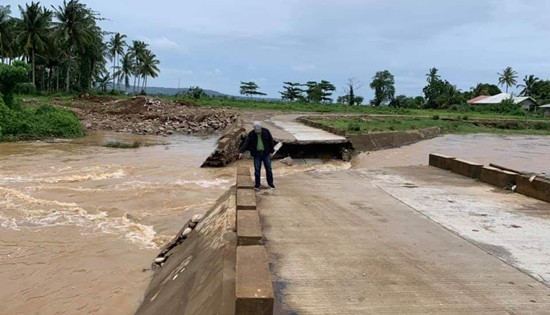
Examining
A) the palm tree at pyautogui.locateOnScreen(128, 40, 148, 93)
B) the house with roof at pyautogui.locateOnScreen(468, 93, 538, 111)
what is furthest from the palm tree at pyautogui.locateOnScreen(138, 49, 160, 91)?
the house with roof at pyautogui.locateOnScreen(468, 93, 538, 111)

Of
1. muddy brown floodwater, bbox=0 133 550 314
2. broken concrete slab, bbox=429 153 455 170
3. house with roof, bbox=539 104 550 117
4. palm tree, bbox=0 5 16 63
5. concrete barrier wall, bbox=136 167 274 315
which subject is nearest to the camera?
concrete barrier wall, bbox=136 167 274 315

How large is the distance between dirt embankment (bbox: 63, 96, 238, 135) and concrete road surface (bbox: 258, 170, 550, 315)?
2829 cm

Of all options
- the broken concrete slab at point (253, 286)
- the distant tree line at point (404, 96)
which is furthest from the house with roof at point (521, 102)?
the broken concrete slab at point (253, 286)

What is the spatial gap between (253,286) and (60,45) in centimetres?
6326

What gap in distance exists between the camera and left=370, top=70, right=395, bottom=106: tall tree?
75.8 meters

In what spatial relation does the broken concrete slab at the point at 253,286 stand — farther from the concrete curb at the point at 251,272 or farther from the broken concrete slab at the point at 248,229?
the broken concrete slab at the point at 248,229

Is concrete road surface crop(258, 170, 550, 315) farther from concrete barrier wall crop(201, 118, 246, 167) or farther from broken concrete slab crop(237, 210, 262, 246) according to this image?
concrete barrier wall crop(201, 118, 246, 167)

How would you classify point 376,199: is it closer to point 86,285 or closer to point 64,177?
point 86,285

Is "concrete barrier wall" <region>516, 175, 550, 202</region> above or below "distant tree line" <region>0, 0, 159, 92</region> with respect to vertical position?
below

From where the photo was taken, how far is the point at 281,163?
1947 centimetres

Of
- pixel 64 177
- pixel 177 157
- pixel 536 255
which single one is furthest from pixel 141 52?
pixel 536 255

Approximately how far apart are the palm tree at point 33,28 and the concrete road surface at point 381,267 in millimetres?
56619

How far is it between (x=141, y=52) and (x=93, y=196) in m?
66.7

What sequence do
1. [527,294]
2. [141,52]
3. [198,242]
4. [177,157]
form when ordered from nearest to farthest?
Answer: [527,294]
[198,242]
[177,157]
[141,52]
